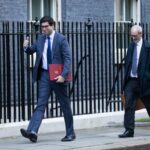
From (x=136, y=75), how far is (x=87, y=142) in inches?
55.2

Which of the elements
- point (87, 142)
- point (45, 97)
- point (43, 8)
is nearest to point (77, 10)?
point (43, 8)

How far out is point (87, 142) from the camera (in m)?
12.1

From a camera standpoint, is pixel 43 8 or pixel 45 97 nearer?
pixel 45 97

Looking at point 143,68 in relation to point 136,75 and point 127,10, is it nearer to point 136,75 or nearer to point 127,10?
Result: point 136,75

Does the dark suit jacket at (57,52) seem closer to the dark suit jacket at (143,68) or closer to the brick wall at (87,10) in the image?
the dark suit jacket at (143,68)

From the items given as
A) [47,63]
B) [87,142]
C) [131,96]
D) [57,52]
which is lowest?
[87,142]

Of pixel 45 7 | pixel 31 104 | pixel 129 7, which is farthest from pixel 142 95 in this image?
pixel 129 7

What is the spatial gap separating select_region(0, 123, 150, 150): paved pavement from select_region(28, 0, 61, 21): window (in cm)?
520

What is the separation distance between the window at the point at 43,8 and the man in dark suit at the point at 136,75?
6.20m

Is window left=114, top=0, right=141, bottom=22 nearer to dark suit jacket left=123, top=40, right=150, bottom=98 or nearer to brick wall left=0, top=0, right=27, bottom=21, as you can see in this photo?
brick wall left=0, top=0, right=27, bottom=21

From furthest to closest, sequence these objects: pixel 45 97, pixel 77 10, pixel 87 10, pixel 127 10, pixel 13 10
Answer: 1. pixel 127 10
2. pixel 87 10
3. pixel 77 10
4. pixel 13 10
5. pixel 45 97

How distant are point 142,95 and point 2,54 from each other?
8.73 feet

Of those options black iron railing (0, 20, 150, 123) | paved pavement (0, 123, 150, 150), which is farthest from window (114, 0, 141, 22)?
paved pavement (0, 123, 150, 150)

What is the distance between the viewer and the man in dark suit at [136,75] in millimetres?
12617
